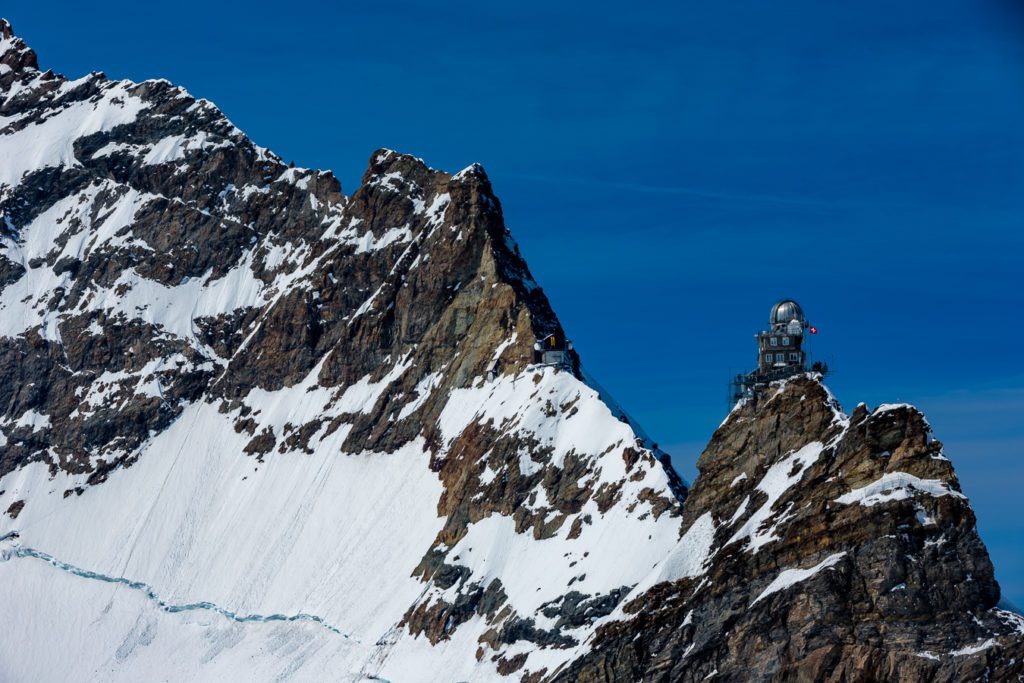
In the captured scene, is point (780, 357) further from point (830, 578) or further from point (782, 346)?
point (830, 578)

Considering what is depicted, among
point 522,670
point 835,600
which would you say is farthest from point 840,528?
point 522,670

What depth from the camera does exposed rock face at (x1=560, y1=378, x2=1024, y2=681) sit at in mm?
126875

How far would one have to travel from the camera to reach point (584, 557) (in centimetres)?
16850

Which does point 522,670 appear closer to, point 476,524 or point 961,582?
point 476,524

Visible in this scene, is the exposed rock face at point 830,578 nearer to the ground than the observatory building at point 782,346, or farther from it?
nearer to the ground

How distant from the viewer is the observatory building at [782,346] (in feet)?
546

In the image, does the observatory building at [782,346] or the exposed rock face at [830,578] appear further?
the observatory building at [782,346]

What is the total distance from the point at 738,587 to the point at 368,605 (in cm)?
6896

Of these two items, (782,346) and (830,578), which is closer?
(830,578)

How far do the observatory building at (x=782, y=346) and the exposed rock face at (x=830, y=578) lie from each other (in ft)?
65.2

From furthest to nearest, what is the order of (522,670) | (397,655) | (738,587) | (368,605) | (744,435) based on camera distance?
(368,605)
(397,655)
(522,670)
(744,435)
(738,587)

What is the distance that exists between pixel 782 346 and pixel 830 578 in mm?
39316

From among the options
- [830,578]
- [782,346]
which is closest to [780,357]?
[782,346]

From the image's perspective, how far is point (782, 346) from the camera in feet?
548
